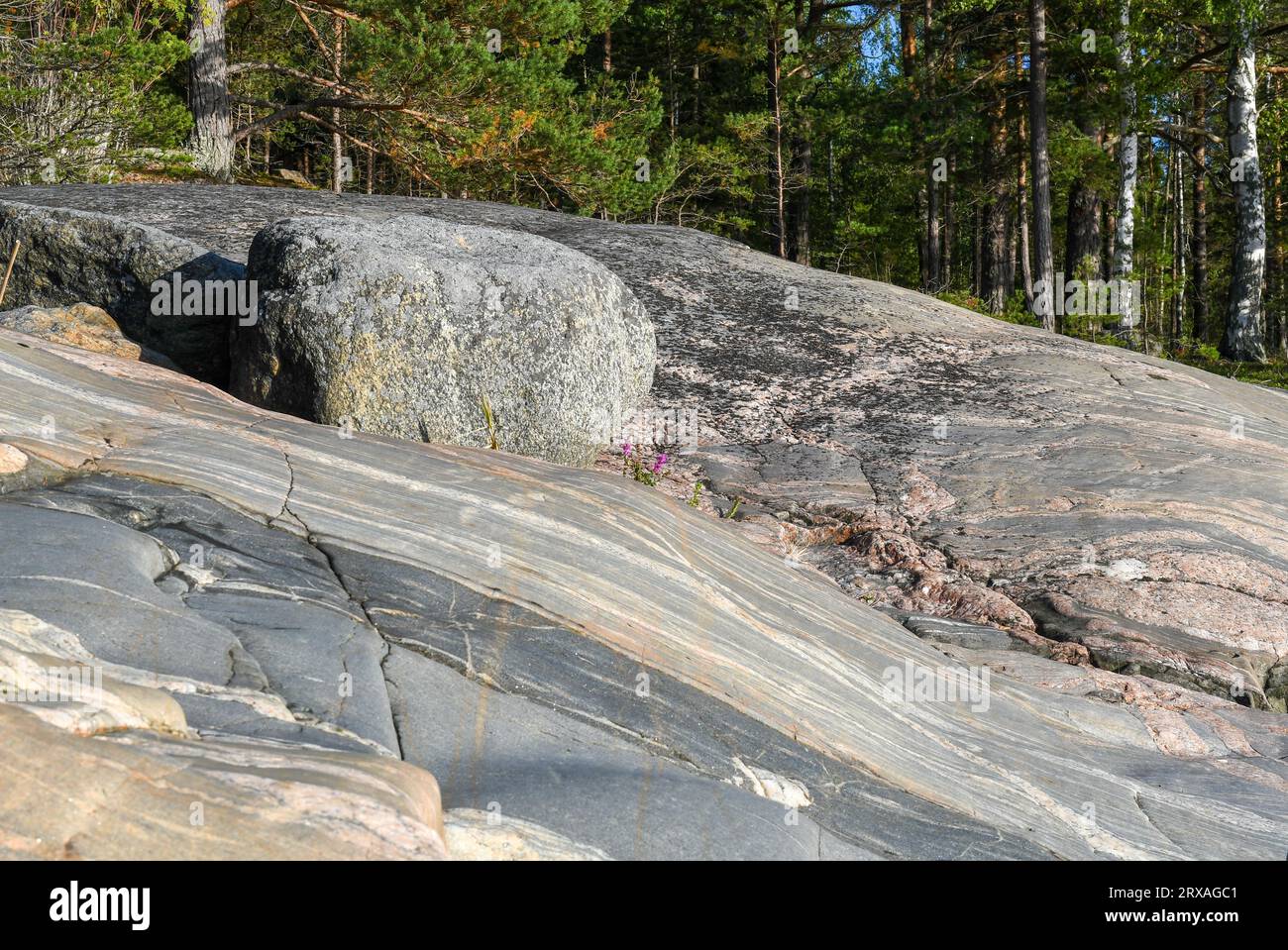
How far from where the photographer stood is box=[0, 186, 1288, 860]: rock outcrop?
3207 millimetres

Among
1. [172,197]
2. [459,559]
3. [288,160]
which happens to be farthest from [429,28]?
[288,160]

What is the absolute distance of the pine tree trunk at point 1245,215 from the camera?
17109 mm

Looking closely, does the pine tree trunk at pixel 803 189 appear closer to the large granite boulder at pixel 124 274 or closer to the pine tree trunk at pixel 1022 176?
the pine tree trunk at pixel 1022 176

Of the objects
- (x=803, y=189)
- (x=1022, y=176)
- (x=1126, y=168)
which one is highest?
A: (x=1022, y=176)

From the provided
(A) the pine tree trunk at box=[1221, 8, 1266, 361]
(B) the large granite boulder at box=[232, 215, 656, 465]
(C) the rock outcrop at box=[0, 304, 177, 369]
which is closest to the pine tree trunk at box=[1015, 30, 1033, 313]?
(A) the pine tree trunk at box=[1221, 8, 1266, 361]

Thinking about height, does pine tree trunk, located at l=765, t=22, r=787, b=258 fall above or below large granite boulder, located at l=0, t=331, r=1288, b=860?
above

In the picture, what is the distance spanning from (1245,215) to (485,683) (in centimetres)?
1856

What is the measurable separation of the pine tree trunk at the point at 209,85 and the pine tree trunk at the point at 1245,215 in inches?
612

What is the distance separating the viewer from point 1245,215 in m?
18.0

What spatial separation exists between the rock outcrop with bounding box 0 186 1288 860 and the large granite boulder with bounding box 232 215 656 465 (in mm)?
680

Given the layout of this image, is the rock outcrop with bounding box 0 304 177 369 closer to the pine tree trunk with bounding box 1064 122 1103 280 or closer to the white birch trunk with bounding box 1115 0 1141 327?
the white birch trunk with bounding box 1115 0 1141 327

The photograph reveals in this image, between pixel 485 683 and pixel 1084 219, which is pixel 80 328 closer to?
pixel 485 683

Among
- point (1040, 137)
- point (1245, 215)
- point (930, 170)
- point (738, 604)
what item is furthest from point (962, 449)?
point (930, 170)

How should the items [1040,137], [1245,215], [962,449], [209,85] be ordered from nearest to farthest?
[962,449], [209,85], [1040,137], [1245,215]
